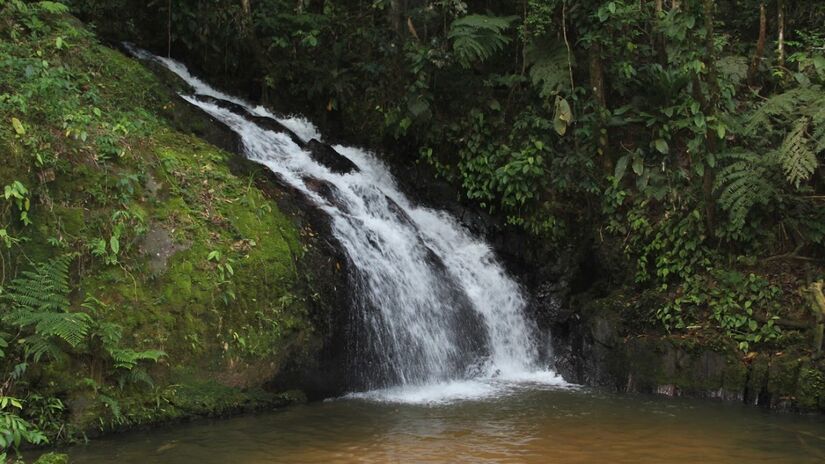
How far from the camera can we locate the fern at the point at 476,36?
Result: 11.2 metres

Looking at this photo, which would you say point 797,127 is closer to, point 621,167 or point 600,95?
point 621,167

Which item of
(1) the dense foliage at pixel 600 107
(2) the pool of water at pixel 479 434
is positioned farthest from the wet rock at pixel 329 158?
(2) the pool of water at pixel 479 434

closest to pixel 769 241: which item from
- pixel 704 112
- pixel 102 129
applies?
pixel 704 112

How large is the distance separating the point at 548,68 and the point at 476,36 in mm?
1292

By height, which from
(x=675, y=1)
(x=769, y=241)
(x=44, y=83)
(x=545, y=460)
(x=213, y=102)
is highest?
(x=675, y=1)

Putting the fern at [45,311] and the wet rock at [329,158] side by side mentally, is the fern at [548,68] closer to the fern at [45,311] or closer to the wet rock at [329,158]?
the wet rock at [329,158]

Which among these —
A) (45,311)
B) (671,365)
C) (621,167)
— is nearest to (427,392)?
(671,365)

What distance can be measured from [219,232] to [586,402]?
479cm

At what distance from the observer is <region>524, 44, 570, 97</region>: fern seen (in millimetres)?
11156

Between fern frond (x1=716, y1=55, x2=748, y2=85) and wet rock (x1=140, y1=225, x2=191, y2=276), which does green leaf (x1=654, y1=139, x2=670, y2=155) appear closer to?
fern frond (x1=716, y1=55, x2=748, y2=85)

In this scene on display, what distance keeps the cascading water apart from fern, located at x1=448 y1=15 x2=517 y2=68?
2537mm

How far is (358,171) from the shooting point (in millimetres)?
11758

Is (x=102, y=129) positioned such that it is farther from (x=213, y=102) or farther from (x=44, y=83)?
(x=213, y=102)

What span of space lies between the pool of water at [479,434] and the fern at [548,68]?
5.19 metres
